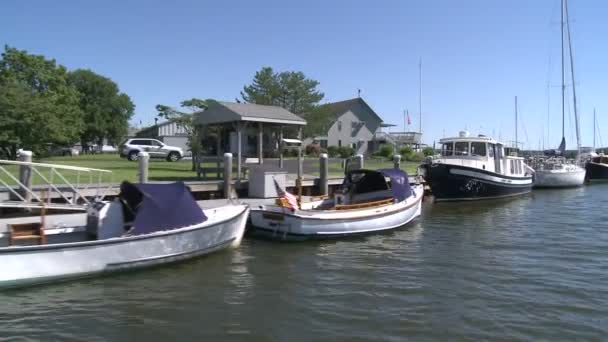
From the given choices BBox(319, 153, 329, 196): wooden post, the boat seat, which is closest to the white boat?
BBox(319, 153, 329, 196): wooden post

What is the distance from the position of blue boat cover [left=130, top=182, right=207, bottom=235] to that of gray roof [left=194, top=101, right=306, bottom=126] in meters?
7.70

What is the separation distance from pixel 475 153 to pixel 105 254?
2013 centimetres

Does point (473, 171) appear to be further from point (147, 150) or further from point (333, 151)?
point (333, 151)

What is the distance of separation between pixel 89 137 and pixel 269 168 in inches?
2021

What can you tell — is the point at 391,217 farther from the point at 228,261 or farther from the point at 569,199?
the point at 569,199

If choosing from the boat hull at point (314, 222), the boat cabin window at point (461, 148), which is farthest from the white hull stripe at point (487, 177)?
the boat hull at point (314, 222)

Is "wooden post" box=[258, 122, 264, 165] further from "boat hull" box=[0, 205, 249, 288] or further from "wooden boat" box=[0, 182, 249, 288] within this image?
"boat hull" box=[0, 205, 249, 288]

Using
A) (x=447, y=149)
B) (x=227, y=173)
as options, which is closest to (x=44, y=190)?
(x=227, y=173)

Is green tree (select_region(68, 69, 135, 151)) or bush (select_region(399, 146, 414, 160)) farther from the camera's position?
green tree (select_region(68, 69, 135, 151))

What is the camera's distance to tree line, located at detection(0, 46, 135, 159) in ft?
88.2

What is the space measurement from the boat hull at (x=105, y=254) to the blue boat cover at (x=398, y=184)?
6186 millimetres

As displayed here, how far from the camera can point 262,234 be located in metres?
13.2

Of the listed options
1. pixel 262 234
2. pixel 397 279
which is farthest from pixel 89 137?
pixel 397 279

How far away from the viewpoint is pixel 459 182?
2261cm
